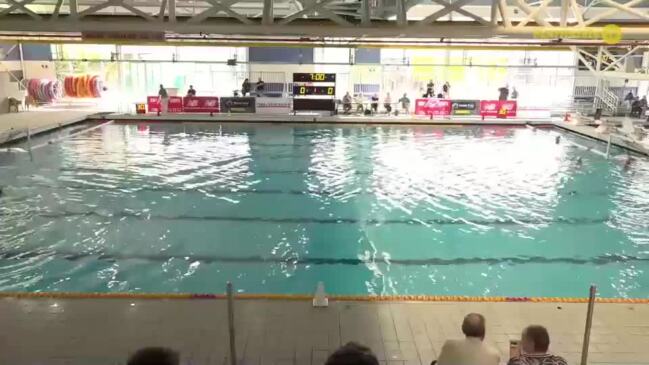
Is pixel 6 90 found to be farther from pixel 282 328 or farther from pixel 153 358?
pixel 153 358

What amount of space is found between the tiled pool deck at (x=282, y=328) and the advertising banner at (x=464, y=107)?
61.5 feet

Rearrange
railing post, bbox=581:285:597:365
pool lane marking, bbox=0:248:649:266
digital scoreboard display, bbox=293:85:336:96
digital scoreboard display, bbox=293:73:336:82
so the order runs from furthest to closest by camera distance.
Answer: digital scoreboard display, bbox=293:85:336:96 → digital scoreboard display, bbox=293:73:336:82 → pool lane marking, bbox=0:248:649:266 → railing post, bbox=581:285:597:365

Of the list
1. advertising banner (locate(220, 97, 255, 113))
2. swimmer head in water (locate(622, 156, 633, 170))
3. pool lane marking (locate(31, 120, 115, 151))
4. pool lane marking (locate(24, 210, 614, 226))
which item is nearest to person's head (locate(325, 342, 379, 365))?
pool lane marking (locate(24, 210, 614, 226))

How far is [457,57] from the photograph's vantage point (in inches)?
1167

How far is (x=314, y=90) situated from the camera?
2330 centimetres

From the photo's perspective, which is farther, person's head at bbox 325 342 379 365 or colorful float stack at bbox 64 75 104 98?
colorful float stack at bbox 64 75 104 98

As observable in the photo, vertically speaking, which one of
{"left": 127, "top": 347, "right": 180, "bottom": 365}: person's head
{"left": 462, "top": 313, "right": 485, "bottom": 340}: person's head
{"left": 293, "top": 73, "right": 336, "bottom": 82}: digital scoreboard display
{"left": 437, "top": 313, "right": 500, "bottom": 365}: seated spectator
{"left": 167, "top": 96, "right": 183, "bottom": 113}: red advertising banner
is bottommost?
{"left": 437, "top": 313, "right": 500, "bottom": 365}: seated spectator

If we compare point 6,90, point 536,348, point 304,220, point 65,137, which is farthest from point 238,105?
point 536,348

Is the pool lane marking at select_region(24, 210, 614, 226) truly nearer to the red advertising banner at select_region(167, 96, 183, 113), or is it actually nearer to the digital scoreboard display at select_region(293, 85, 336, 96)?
the digital scoreboard display at select_region(293, 85, 336, 96)

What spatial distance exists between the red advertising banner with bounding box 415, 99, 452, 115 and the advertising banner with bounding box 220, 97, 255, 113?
7.63 m

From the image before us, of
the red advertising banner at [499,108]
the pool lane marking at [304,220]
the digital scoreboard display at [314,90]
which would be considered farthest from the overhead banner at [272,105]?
the pool lane marking at [304,220]

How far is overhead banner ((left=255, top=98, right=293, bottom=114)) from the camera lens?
80.1ft

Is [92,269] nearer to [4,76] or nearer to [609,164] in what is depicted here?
[609,164]

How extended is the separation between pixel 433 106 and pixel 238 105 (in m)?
8.89
